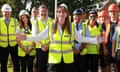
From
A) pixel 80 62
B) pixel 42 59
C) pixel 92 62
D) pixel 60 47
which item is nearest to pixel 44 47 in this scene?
pixel 42 59

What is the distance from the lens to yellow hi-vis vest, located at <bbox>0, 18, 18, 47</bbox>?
32.4ft

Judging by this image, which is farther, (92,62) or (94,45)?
(92,62)

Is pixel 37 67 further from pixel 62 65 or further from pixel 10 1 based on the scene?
pixel 10 1

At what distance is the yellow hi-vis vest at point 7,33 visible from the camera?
9875 millimetres

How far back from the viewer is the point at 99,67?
1000cm

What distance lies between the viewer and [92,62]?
993 cm

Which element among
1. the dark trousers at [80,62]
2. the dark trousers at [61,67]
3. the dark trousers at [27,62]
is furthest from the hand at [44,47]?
the dark trousers at [61,67]

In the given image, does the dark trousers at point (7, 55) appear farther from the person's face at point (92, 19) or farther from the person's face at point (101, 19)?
the person's face at point (101, 19)

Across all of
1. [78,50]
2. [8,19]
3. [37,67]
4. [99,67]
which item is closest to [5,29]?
[8,19]

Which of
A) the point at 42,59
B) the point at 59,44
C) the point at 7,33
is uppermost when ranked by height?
the point at 7,33

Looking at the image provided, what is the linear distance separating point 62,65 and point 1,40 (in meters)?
2.78

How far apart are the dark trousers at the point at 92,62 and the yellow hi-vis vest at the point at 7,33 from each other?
74.2 inches

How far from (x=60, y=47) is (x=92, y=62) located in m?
2.54

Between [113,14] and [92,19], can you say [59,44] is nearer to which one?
[113,14]
